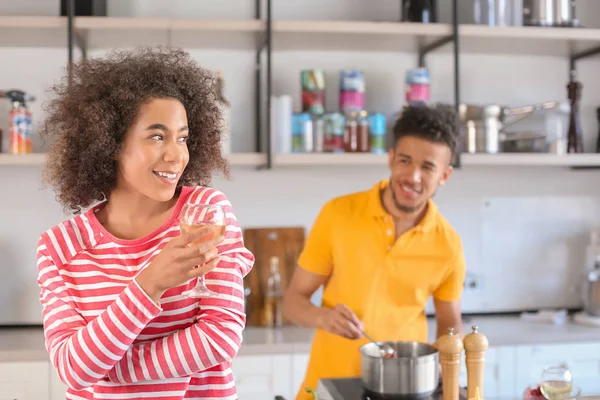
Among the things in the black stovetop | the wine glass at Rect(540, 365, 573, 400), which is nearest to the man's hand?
the black stovetop

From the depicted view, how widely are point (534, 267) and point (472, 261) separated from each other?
0.93ft

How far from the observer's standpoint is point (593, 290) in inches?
107

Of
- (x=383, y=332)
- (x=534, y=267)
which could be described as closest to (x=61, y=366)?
(x=383, y=332)

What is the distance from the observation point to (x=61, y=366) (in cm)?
98

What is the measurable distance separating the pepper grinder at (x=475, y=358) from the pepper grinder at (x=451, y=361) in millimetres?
19

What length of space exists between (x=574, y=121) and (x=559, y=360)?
961mm

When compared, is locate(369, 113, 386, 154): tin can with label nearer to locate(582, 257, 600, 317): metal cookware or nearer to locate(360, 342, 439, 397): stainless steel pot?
locate(582, 257, 600, 317): metal cookware

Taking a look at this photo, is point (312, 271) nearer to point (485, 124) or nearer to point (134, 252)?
point (134, 252)

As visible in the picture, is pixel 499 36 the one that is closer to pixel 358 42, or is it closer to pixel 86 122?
pixel 358 42

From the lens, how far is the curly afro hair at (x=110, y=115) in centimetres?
108

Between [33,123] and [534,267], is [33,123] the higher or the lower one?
the higher one

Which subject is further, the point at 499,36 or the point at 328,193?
the point at 328,193

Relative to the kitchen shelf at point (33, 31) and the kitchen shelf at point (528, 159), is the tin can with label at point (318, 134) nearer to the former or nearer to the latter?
the kitchen shelf at point (528, 159)

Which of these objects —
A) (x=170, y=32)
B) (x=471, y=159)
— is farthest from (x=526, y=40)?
(x=170, y=32)
